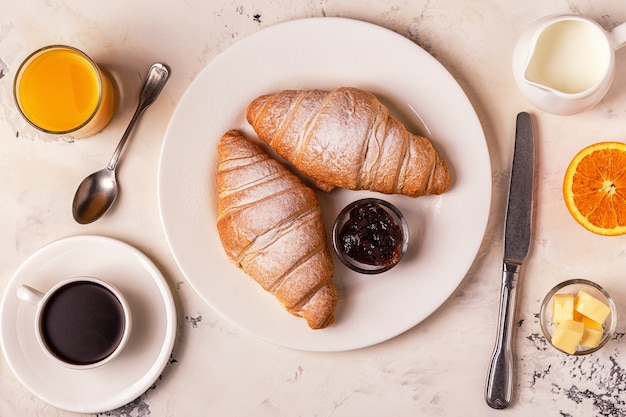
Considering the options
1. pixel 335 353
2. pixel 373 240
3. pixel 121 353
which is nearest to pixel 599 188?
pixel 373 240

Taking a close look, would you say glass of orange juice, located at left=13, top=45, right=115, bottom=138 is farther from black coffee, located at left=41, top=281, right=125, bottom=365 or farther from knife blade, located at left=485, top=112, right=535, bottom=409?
knife blade, located at left=485, top=112, right=535, bottom=409

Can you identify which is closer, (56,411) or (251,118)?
(251,118)

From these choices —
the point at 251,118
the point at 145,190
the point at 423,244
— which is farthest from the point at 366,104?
the point at 145,190

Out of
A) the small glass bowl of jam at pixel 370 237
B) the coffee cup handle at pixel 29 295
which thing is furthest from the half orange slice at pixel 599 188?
the coffee cup handle at pixel 29 295

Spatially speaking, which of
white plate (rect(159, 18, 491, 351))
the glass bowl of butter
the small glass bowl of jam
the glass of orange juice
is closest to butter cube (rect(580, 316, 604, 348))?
the glass bowl of butter

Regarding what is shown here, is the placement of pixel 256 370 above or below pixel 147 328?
below

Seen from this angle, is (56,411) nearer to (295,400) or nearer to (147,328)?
(147,328)
